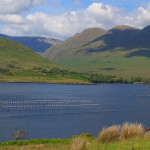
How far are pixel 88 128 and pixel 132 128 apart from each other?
Answer: 51.4 meters

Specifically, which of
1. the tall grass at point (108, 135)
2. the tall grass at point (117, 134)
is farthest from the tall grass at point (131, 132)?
the tall grass at point (108, 135)

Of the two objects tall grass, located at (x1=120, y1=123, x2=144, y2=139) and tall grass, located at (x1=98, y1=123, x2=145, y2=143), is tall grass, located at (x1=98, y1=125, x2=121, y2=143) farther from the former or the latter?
tall grass, located at (x1=120, y1=123, x2=144, y2=139)

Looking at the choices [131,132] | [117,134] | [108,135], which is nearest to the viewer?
[108,135]

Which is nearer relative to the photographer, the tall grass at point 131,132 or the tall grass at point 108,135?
the tall grass at point 108,135

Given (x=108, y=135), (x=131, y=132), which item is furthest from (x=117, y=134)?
(x=131, y=132)

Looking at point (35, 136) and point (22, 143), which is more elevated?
point (22, 143)

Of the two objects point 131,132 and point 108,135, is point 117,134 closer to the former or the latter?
point 108,135

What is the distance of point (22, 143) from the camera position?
1788 inches

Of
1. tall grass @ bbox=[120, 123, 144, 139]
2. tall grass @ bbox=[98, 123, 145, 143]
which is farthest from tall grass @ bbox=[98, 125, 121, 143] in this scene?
tall grass @ bbox=[120, 123, 144, 139]

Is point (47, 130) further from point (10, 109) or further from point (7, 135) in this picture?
point (10, 109)

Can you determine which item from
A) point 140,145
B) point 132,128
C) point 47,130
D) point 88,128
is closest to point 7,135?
point 47,130

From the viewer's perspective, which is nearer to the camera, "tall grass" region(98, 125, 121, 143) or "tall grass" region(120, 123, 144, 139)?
"tall grass" region(98, 125, 121, 143)

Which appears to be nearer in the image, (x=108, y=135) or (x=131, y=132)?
(x=108, y=135)

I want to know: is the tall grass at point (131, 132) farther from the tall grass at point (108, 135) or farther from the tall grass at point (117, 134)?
the tall grass at point (108, 135)
